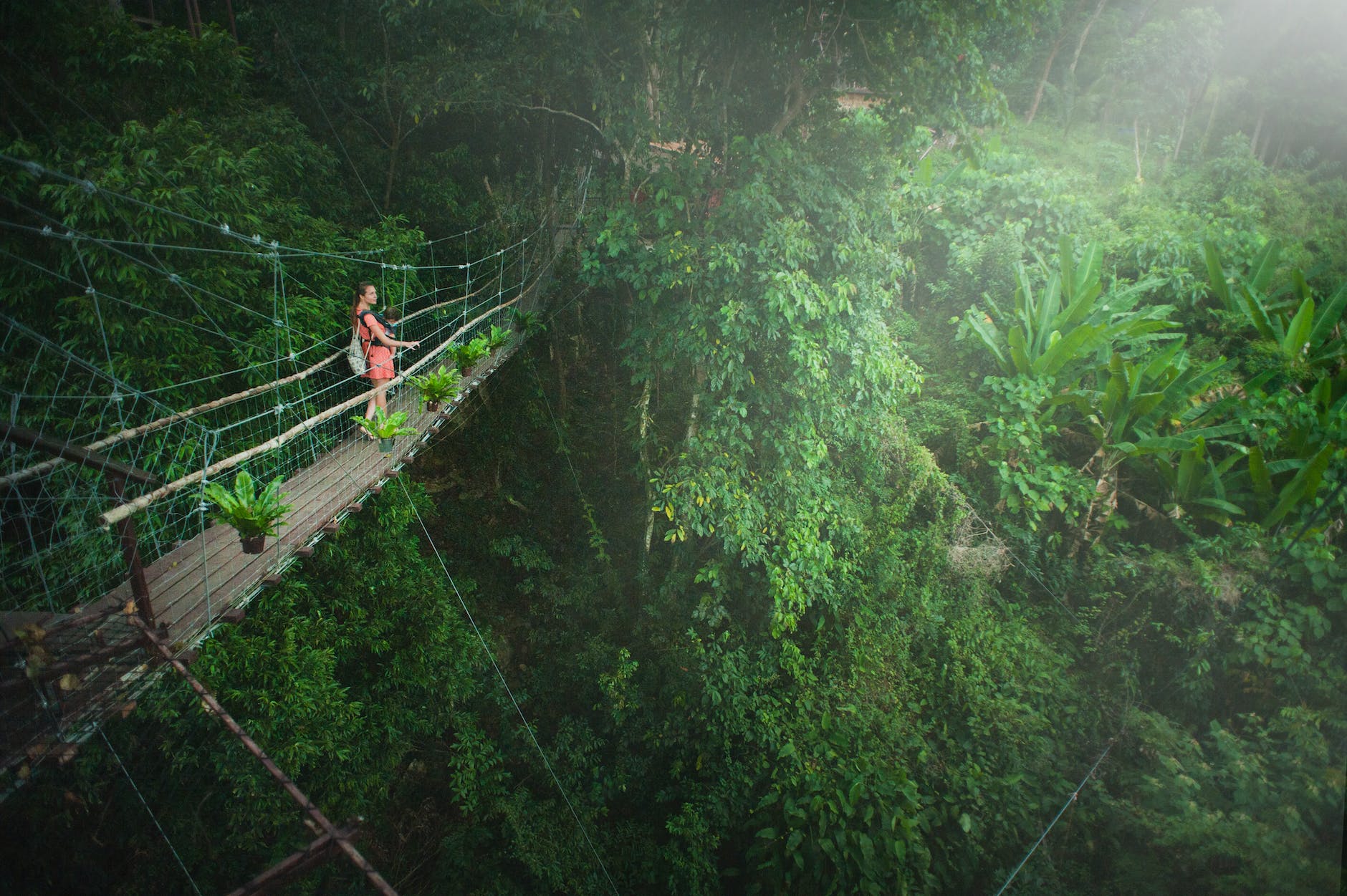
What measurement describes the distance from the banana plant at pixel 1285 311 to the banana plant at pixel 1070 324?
51 cm

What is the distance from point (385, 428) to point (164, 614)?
1188 millimetres

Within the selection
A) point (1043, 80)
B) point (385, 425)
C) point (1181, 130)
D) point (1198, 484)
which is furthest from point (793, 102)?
point (1181, 130)

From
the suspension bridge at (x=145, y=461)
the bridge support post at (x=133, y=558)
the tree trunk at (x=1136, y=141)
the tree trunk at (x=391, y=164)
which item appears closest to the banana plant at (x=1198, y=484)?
the suspension bridge at (x=145, y=461)

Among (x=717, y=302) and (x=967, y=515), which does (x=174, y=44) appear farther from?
(x=967, y=515)

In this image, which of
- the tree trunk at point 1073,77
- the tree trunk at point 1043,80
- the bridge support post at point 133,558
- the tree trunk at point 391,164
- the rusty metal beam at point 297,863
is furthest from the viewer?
the tree trunk at point 1043,80

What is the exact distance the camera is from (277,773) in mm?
1676

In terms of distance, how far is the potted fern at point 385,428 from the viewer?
3023mm

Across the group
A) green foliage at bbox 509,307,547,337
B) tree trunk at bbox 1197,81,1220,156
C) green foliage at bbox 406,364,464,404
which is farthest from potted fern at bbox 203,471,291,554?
tree trunk at bbox 1197,81,1220,156

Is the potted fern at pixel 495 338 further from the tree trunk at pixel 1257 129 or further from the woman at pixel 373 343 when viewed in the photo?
the tree trunk at pixel 1257 129

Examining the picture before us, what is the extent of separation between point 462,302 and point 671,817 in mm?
4164

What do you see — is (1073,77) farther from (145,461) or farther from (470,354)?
(145,461)

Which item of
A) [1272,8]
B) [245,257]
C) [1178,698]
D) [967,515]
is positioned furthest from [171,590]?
[1272,8]

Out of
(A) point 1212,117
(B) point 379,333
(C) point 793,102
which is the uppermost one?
(A) point 1212,117

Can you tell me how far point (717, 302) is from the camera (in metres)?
3.70
